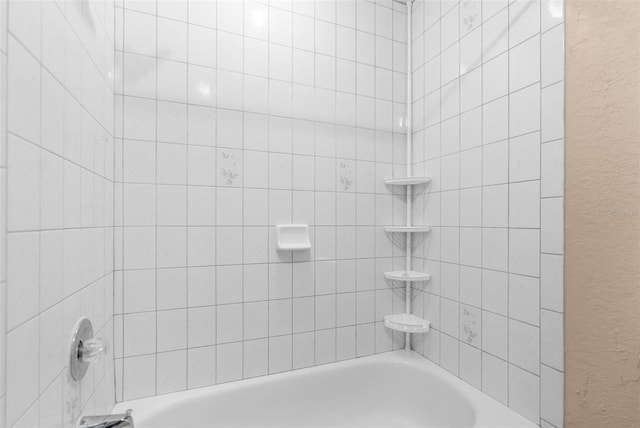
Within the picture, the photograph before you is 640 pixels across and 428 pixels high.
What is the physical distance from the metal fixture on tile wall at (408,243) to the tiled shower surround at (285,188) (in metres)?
0.05

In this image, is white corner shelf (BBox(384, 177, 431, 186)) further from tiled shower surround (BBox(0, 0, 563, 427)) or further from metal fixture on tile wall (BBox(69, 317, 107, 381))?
metal fixture on tile wall (BBox(69, 317, 107, 381))

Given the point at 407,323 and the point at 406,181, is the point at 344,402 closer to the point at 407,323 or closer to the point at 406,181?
the point at 407,323

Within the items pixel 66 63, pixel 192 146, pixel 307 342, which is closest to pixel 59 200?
pixel 66 63

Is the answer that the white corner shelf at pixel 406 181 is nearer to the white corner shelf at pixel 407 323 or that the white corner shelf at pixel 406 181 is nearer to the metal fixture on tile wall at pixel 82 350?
the white corner shelf at pixel 407 323

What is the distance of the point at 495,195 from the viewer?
137 centimetres

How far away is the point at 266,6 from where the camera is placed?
1.59 metres

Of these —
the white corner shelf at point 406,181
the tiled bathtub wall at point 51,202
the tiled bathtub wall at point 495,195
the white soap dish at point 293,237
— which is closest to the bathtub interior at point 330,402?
the tiled bathtub wall at point 495,195

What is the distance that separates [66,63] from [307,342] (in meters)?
1.46

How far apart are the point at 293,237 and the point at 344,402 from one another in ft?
2.91

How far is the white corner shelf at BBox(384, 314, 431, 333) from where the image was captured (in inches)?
65.9

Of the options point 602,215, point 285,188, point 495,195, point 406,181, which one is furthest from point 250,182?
point 602,215

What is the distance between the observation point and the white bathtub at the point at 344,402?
4.40 ft

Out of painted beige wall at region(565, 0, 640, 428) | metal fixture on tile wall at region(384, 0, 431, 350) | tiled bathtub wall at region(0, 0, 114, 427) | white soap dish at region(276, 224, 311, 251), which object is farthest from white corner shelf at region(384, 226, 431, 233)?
tiled bathtub wall at region(0, 0, 114, 427)

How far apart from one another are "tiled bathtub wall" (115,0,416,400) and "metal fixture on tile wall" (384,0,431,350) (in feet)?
0.17
